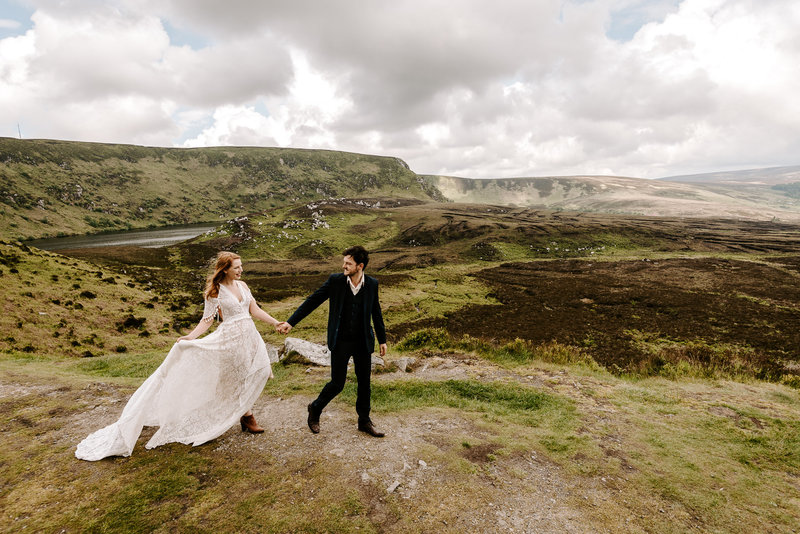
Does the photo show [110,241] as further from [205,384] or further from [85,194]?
[205,384]

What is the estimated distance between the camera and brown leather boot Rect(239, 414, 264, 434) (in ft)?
23.2

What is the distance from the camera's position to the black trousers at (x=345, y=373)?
6840mm

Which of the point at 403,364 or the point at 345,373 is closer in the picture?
the point at 345,373

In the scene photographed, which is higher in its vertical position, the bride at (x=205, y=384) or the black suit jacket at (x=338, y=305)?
the black suit jacket at (x=338, y=305)

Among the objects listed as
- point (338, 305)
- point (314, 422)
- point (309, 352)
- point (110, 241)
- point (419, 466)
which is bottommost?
point (309, 352)

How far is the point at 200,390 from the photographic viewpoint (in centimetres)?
643

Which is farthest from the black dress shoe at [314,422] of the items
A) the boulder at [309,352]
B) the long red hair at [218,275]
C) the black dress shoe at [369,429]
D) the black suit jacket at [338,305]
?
the boulder at [309,352]

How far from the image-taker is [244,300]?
6895mm

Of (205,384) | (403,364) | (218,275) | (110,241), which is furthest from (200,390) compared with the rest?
(110,241)

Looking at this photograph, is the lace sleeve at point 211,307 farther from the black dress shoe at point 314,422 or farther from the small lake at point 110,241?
the small lake at point 110,241

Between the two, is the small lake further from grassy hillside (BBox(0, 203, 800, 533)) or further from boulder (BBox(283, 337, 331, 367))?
boulder (BBox(283, 337, 331, 367))

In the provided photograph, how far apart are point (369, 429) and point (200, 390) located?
3419 mm

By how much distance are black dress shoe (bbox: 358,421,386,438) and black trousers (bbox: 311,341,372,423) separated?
89mm

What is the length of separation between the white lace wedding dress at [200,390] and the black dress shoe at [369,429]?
7.58 ft
